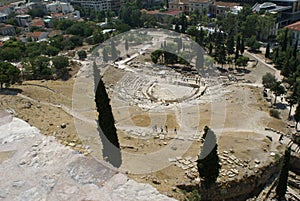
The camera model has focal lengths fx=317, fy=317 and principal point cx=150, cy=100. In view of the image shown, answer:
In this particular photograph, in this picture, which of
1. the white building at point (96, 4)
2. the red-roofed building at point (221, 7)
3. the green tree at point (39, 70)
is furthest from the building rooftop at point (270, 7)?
the green tree at point (39, 70)

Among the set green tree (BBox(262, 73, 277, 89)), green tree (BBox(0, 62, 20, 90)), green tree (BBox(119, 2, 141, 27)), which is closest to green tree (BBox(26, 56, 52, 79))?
green tree (BBox(0, 62, 20, 90))

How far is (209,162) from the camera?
25.2 meters

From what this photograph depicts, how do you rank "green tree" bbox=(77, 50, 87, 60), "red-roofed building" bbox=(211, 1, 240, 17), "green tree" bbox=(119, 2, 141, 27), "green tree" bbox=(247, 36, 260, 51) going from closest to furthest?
"green tree" bbox=(77, 50, 87, 60) < "green tree" bbox=(247, 36, 260, 51) < "red-roofed building" bbox=(211, 1, 240, 17) < "green tree" bbox=(119, 2, 141, 27)

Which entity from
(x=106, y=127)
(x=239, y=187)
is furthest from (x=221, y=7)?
(x=106, y=127)

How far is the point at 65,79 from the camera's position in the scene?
54688 millimetres

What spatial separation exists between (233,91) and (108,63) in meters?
25.4

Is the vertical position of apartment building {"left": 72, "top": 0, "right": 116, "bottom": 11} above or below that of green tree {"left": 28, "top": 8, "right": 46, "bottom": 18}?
above

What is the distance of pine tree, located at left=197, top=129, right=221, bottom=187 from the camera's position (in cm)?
2520

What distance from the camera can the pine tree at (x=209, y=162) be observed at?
82.7 ft

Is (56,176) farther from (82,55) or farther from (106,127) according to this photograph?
(82,55)

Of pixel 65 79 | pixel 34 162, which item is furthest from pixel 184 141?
pixel 65 79

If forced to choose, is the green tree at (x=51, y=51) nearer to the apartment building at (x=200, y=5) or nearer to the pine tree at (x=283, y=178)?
the apartment building at (x=200, y=5)

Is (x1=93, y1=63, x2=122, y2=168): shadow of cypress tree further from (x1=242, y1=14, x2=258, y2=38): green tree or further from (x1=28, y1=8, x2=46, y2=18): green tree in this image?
(x1=28, y1=8, x2=46, y2=18): green tree

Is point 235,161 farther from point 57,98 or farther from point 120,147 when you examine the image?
point 57,98
